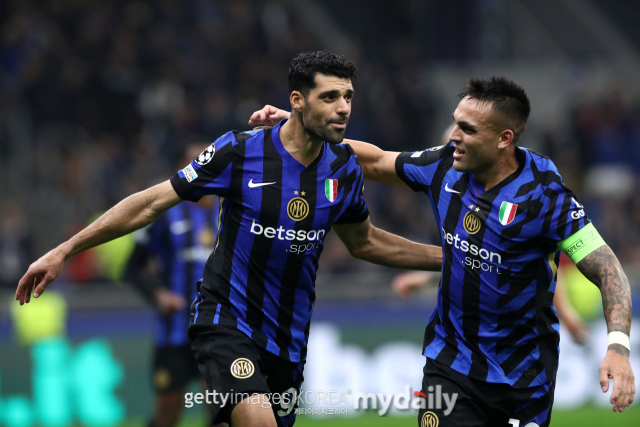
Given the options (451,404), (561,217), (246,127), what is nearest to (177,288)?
(451,404)

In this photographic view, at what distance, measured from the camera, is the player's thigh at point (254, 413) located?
13.5 feet

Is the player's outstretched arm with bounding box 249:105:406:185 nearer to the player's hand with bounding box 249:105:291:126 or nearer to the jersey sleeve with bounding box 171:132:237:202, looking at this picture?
the player's hand with bounding box 249:105:291:126

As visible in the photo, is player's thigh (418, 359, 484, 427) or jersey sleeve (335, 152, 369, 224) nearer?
player's thigh (418, 359, 484, 427)

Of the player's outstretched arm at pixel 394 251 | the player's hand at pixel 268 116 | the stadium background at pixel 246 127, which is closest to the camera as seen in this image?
the player's hand at pixel 268 116

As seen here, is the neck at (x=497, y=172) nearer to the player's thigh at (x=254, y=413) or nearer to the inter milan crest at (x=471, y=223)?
the inter milan crest at (x=471, y=223)

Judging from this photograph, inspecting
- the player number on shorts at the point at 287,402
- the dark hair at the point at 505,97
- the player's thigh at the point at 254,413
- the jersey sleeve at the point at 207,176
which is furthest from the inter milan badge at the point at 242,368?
the dark hair at the point at 505,97

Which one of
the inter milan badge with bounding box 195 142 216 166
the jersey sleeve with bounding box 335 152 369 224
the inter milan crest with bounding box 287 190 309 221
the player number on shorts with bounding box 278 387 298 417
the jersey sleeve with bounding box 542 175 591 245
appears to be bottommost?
the player number on shorts with bounding box 278 387 298 417

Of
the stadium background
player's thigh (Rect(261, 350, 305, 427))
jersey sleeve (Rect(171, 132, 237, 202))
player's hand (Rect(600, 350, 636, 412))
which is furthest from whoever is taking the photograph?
the stadium background

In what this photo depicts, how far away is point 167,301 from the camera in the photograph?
22.8 feet

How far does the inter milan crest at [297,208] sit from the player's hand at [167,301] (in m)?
2.77

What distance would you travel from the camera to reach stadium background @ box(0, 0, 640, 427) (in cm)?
916

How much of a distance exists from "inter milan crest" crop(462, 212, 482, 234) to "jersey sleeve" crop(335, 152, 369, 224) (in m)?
0.61

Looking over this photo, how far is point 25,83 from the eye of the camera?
40.4 feet

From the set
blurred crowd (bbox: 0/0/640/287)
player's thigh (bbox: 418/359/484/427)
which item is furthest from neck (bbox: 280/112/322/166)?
blurred crowd (bbox: 0/0/640/287)
